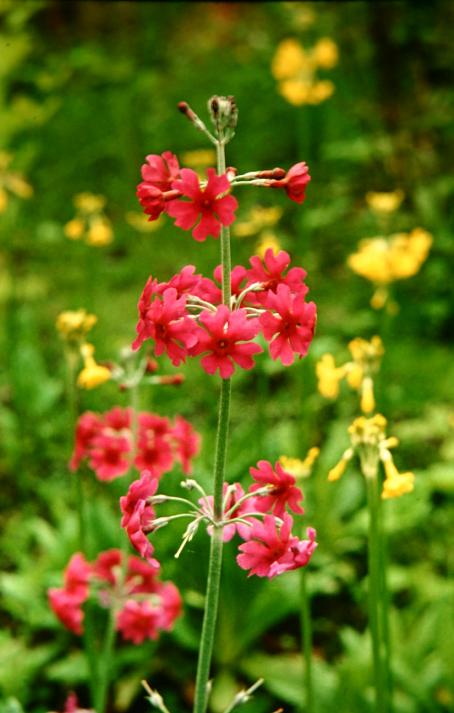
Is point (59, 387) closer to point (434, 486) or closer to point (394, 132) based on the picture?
point (434, 486)

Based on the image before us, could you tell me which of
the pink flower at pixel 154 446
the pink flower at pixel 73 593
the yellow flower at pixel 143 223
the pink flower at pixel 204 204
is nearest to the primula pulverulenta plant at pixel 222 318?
the pink flower at pixel 204 204

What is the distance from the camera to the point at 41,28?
944 centimetres

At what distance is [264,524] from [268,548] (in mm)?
42

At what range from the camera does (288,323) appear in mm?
1343

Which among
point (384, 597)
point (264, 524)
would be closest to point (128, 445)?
point (384, 597)

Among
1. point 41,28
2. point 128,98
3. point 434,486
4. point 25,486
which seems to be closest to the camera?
point 434,486

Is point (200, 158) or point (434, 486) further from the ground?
point (200, 158)

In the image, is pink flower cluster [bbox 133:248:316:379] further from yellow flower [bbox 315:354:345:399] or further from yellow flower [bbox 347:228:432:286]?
yellow flower [bbox 347:228:432:286]

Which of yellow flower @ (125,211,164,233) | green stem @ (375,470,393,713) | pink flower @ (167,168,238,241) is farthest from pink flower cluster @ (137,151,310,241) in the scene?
yellow flower @ (125,211,164,233)

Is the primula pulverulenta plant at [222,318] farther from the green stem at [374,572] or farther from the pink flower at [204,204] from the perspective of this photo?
the green stem at [374,572]

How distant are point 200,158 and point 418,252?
1.89 metres

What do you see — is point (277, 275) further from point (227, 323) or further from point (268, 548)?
point (268, 548)

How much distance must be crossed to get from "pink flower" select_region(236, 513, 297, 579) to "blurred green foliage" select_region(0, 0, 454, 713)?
0.90 meters

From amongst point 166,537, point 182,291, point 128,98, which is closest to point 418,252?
point 166,537
